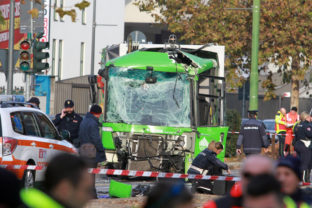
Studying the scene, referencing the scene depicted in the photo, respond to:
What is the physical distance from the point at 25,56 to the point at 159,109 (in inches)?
125

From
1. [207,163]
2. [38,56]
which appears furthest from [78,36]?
[207,163]

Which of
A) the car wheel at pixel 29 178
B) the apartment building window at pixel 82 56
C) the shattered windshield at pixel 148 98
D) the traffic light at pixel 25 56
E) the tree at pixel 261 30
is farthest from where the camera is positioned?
the apartment building window at pixel 82 56

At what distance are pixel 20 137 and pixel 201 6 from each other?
20.3 m

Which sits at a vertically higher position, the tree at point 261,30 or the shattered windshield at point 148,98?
the tree at point 261,30

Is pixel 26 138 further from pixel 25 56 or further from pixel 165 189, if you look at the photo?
pixel 165 189

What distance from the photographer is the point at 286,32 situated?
104 ft

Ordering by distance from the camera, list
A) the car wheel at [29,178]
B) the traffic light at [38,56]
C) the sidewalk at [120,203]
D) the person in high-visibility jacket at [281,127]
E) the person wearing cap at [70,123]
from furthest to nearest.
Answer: the person in high-visibility jacket at [281,127]
the traffic light at [38,56]
the person wearing cap at [70,123]
the car wheel at [29,178]
the sidewalk at [120,203]

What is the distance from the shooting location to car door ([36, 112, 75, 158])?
14.3m

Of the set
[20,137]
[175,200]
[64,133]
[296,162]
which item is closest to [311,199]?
[296,162]

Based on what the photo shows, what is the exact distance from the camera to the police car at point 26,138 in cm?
1309

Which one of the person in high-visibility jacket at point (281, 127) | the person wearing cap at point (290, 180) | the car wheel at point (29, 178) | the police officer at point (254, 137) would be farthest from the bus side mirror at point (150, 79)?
the person wearing cap at point (290, 180)

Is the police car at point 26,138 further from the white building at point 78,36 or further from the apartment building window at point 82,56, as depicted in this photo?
the apartment building window at point 82,56

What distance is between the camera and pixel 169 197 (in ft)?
12.8

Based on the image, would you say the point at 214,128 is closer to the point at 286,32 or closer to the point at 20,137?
the point at 20,137
